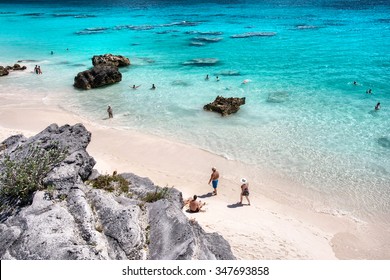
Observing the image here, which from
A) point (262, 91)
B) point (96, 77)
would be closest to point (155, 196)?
point (262, 91)

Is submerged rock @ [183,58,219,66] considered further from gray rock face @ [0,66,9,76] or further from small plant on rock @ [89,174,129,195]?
small plant on rock @ [89,174,129,195]

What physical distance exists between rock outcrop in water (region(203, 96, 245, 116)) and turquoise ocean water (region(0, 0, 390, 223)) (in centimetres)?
62

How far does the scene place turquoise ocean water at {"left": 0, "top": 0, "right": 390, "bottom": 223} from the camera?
19250 mm

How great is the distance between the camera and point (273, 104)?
1131 inches

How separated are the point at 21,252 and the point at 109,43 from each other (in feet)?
188

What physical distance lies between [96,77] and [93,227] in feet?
92.7

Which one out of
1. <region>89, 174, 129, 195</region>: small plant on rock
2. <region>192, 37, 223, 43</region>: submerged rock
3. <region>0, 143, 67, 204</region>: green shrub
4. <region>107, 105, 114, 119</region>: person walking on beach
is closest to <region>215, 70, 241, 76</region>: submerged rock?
<region>107, 105, 114, 119</region>: person walking on beach

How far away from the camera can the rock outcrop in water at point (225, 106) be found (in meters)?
26.2

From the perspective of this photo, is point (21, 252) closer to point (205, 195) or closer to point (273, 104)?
point (205, 195)

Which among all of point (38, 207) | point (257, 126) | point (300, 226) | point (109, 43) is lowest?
point (300, 226)

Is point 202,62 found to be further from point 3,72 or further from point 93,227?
point 93,227

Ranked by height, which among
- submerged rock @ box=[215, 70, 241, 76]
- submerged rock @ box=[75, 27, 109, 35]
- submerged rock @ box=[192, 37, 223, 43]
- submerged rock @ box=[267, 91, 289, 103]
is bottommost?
submerged rock @ box=[267, 91, 289, 103]

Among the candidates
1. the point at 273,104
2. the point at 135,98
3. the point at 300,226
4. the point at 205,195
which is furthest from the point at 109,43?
the point at 300,226

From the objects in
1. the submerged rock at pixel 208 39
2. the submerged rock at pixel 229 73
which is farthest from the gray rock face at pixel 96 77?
the submerged rock at pixel 208 39
